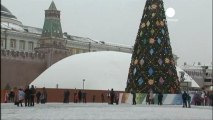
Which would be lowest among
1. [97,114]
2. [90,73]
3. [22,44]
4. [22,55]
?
[97,114]

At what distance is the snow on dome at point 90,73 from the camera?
38.3 meters

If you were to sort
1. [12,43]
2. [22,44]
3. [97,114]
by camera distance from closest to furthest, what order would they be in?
[97,114] < [12,43] < [22,44]

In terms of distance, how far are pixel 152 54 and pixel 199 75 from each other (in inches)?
2153

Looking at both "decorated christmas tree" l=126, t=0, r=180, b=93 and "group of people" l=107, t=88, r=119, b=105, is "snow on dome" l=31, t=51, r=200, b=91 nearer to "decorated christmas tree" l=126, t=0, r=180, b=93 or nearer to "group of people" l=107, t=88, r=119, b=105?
"group of people" l=107, t=88, r=119, b=105

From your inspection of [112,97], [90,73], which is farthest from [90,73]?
[112,97]

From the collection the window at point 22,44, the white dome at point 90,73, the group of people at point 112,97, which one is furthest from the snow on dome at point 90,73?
the window at point 22,44

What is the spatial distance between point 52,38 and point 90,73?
21.9 m

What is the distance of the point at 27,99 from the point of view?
19.5 m

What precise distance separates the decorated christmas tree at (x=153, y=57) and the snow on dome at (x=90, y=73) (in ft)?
42.9

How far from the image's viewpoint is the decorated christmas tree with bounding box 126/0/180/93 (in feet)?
79.7

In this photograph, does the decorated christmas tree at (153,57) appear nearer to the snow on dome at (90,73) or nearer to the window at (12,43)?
the snow on dome at (90,73)

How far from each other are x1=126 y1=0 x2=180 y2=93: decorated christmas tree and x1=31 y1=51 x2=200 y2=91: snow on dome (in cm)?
1307

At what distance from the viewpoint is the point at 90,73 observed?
3941 cm

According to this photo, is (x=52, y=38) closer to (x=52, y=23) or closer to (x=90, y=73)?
(x=52, y=23)
